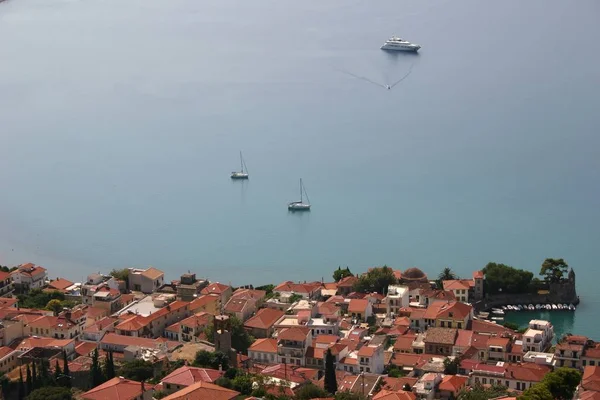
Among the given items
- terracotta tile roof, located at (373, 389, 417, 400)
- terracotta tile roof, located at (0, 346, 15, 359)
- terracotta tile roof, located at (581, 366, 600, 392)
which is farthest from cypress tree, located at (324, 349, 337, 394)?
terracotta tile roof, located at (0, 346, 15, 359)

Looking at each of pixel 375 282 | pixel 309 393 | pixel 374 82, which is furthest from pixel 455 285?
pixel 374 82

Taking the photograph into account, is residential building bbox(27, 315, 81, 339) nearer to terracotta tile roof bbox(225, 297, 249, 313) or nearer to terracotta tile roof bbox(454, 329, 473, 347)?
terracotta tile roof bbox(225, 297, 249, 313)

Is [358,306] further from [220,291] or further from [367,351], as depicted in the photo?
[367,351]

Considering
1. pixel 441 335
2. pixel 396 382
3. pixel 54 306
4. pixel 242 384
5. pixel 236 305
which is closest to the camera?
pixel 242 384

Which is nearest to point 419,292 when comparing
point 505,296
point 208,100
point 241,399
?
point 505,296

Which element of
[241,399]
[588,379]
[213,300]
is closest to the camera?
[241,399]

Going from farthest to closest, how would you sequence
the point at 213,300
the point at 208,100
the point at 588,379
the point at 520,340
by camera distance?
1. the point at 208,100
2. the point at 213,300
3. the point at 520,340
4. the point at 588,379

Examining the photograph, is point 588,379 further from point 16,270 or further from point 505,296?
point 16,270
